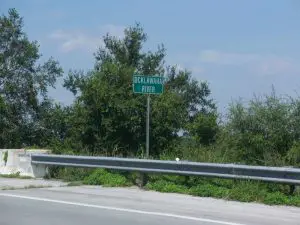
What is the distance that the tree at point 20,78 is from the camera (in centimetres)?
3127

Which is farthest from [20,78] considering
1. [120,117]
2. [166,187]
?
[166,187]

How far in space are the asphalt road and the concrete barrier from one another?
329 cm

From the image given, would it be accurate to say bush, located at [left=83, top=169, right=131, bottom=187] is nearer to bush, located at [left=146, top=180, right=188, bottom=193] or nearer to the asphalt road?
bush, located at [left=146, top=180, right=188, bottom=193]

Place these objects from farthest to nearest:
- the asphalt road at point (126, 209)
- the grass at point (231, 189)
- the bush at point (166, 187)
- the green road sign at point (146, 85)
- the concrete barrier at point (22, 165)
A: the concrete barrier at point (22, 165) < the green road sign at point (146, 85) < the bush at point (166, 187) < the grass at point (231, 189) < the asphalt road at point (126, 209)

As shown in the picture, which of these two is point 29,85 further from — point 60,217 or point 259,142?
point 60,217

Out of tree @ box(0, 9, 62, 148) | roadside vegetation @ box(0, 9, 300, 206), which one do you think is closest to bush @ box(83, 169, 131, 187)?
roadside vegetation @ box(0, 9, 300, 206)

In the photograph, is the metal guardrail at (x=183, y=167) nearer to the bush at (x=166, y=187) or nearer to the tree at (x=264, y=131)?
the bush at (x=166, y=187)

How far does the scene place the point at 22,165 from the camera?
19.1m

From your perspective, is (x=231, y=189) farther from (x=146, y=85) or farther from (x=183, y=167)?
(x=146, y=85)

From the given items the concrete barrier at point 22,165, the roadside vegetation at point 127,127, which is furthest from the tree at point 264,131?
the concrete barrier at point 22,165

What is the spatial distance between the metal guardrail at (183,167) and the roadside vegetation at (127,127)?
388mm

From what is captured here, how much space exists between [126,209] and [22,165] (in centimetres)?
777

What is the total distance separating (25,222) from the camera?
10.4 metres

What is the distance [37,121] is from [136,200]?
19.3 m
